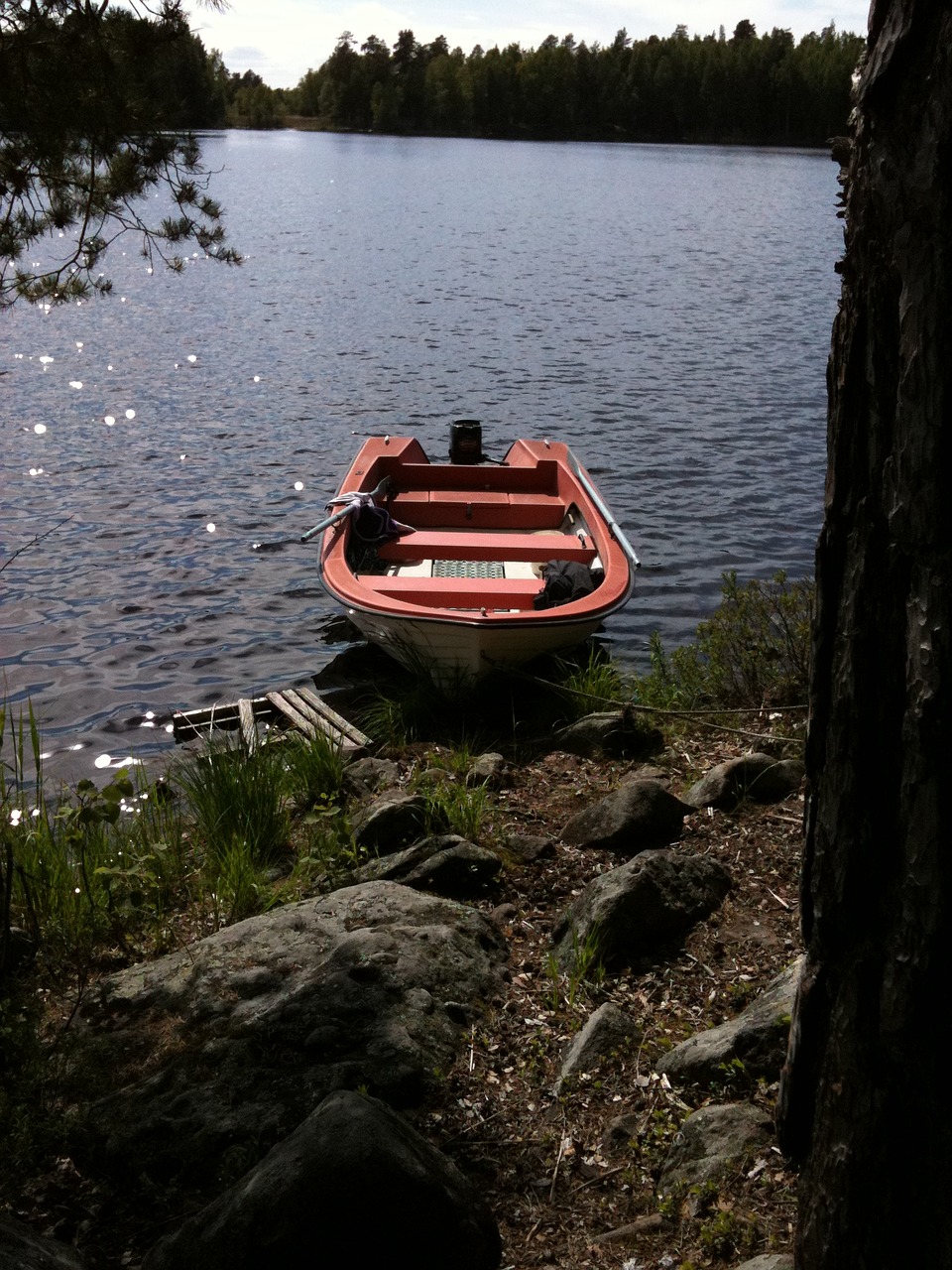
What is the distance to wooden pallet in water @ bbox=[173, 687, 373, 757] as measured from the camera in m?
6.72

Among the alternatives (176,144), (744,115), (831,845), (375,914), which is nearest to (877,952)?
(831,845)

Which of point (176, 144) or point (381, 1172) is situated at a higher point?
point (176, 144)

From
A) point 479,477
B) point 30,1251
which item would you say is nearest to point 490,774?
point 30,1251

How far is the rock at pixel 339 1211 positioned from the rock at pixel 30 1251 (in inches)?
6.1

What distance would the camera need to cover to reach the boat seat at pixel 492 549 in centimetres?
848

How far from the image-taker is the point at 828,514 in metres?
1.81

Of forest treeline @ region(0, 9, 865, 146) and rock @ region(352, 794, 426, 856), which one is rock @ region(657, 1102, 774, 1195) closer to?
rock @ region(352, 794, 426, 856)

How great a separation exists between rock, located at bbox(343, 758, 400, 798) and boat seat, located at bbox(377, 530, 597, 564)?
2723 mm

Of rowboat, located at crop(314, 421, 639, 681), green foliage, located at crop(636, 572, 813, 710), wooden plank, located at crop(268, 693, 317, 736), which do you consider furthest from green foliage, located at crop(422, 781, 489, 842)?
rowboat, located at crop(314, 421, 639, 681)

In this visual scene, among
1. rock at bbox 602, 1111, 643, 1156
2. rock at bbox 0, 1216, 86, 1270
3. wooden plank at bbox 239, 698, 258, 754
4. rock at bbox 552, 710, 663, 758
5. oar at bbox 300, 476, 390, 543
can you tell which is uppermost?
oar at bbox 300, 476, 390, 543

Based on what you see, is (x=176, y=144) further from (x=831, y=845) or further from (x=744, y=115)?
(x=744, y=115)

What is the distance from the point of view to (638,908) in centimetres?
354

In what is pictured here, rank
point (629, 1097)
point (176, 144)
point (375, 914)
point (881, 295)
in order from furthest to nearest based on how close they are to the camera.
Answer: point (176, 144) → point (375, 914) → point (629, 1097) → point (881, 295)

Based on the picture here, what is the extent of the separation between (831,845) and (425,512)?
7.82 m
